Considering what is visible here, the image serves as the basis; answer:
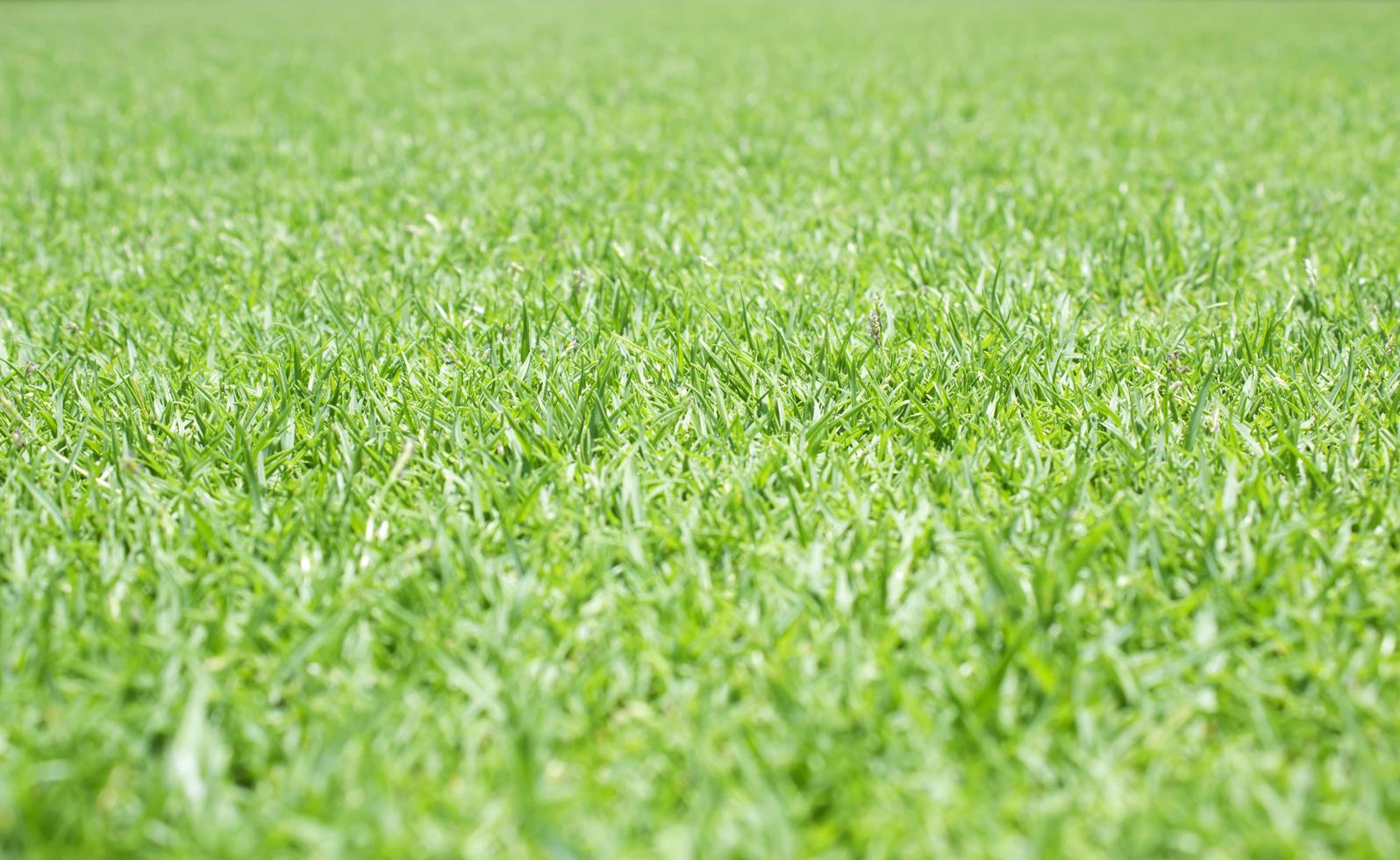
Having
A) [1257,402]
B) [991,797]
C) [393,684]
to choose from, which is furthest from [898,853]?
[1257,402]

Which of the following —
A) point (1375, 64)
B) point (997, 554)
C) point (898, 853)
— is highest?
point (1375, 64)

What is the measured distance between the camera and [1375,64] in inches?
344

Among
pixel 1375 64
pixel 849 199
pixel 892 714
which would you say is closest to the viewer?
pixel 892 714

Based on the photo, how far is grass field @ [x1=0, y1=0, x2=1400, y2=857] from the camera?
4.17ft

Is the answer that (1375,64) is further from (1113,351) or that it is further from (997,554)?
(997,554)

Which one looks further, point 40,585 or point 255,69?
point 255,69

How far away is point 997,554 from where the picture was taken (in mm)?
1650

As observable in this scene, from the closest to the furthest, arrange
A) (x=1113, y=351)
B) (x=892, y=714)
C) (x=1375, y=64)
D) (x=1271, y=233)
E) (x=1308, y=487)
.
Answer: (x=892, y=714) < (x=1308, y=487) < (x=1113, y=351) < (x=1271, y=233) < (x=1375, y=64)

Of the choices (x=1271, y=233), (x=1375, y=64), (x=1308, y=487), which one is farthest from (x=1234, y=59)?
(x=1308, y=487)

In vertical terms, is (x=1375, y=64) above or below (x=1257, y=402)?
above

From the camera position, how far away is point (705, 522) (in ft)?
6.10

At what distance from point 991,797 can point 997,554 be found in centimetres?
47

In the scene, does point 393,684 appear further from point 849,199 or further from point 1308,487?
point 849,199

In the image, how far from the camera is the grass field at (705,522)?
1271mm
